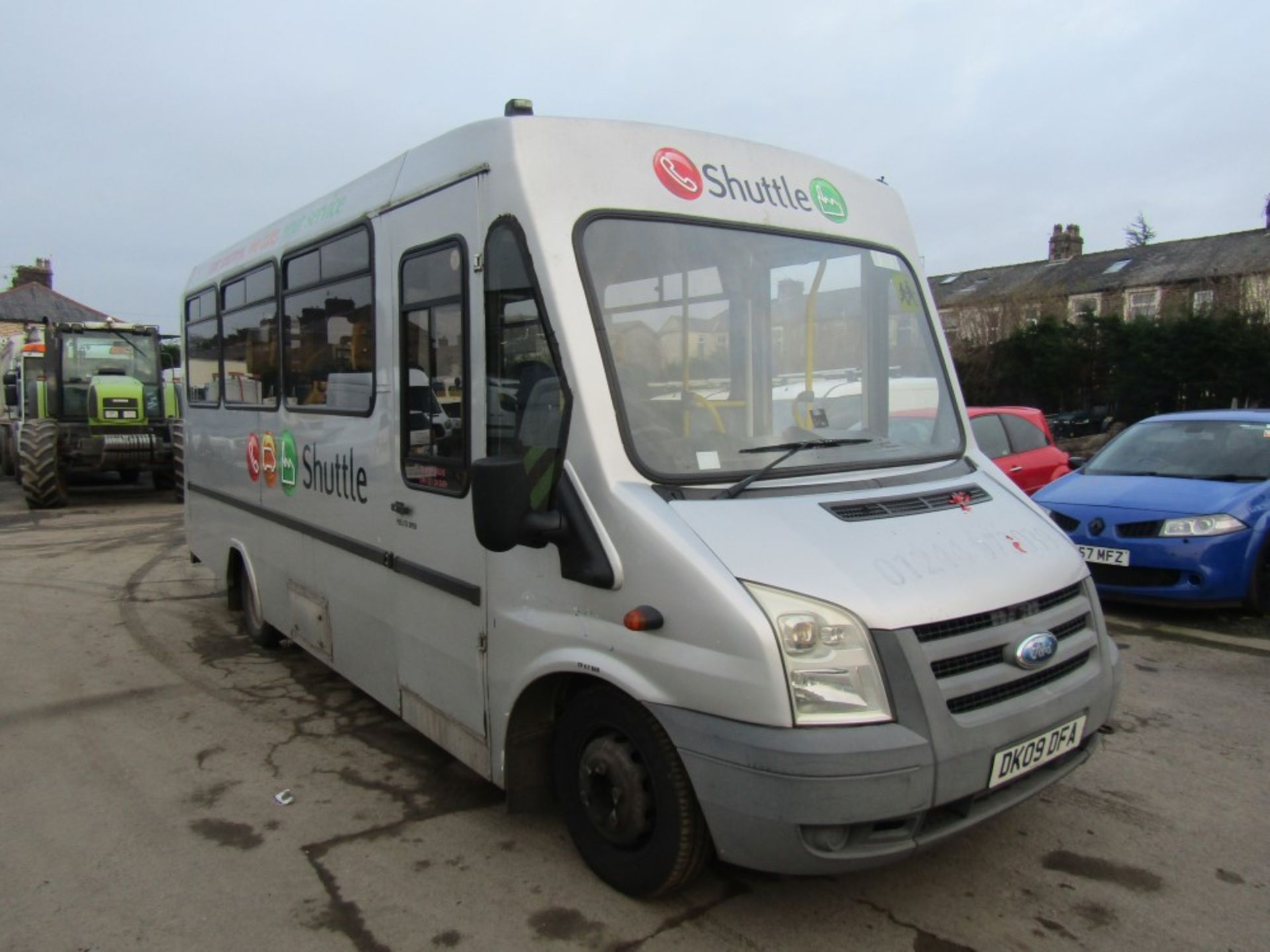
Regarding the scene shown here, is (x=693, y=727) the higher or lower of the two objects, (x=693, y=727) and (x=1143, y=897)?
the higher

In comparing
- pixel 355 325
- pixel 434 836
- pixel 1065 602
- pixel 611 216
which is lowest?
pixel 434 836

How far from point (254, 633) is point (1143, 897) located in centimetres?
561

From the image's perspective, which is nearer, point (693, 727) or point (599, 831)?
point (693, 727)

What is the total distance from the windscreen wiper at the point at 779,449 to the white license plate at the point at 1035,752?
1.13 m

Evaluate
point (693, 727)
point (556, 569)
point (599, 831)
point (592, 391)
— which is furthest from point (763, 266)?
point (599, 831)

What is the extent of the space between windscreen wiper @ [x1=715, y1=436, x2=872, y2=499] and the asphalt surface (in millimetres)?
1413

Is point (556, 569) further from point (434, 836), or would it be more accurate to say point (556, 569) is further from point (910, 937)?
point (910, 937)

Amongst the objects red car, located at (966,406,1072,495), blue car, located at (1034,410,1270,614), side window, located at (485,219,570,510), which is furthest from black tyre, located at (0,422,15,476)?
blue car, located at (1034,410,1270,614)

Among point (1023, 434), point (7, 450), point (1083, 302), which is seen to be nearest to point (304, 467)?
point (1023, 434)

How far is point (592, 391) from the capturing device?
118 inches

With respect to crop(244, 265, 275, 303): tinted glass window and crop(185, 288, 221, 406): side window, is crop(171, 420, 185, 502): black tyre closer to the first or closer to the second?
crop(185, 288, 221, 406): side window

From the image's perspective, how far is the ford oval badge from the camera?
9.46 ft

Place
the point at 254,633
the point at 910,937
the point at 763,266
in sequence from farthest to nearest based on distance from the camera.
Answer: the point at 254,633 < the point at 763,266 < the point at 910,937

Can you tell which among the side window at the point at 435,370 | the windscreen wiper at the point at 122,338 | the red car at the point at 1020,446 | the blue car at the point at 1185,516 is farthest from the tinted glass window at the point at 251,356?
the windscreen wiper at the point at 122,338
